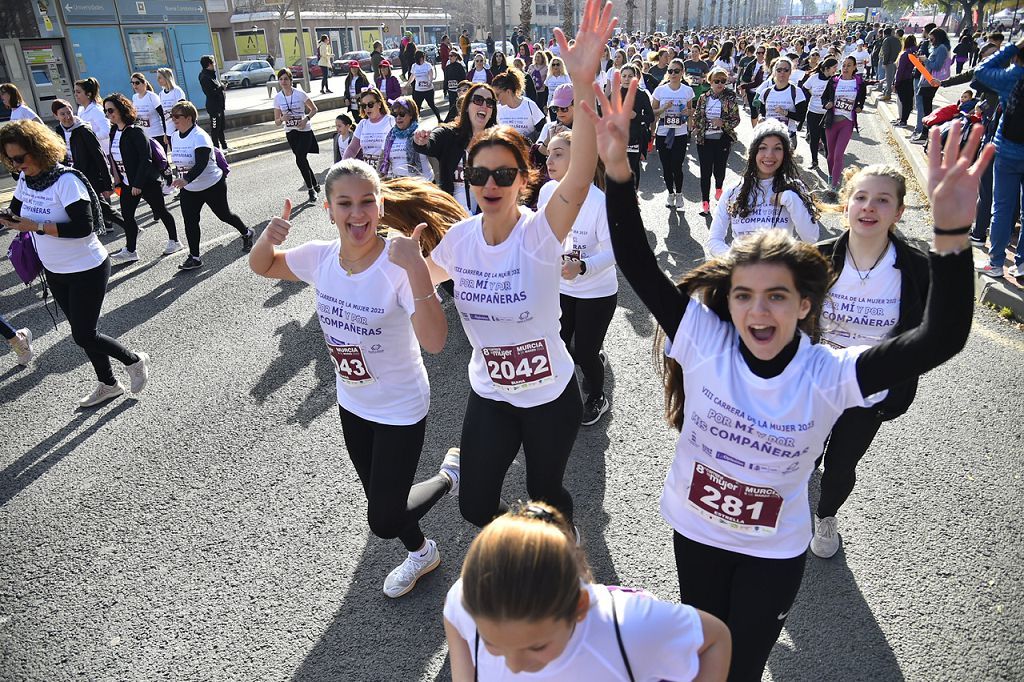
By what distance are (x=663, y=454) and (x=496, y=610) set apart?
3.25 meters

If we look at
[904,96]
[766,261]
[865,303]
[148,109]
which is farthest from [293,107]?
[904,96]

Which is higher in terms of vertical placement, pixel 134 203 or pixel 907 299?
pixel 907 299

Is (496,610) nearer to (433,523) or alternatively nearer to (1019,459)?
(433,523)

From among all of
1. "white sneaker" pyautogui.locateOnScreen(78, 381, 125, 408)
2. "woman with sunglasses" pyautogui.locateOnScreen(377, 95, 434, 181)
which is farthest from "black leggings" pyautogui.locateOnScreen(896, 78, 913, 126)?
"white sneaker" pyautogui.locateOnScreen(78, 381, 125, 408)

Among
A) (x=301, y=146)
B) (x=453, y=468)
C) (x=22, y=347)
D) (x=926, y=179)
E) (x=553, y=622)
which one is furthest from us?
(x=301, y=146)

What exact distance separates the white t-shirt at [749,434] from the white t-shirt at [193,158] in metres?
7.34

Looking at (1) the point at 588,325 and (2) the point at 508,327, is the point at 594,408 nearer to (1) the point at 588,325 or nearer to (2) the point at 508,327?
(1) the point at 588,325

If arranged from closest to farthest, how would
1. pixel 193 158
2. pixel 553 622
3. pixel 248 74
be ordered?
pixel 553 622, pixel 193 158, pixel 248 74

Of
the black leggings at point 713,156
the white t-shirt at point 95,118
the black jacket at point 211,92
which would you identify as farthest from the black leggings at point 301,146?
the black leggings at point 713,156

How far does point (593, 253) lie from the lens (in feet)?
14.9

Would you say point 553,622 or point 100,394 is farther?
point 100,394

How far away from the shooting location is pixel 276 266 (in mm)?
3367

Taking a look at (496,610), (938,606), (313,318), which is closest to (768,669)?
(938,606)

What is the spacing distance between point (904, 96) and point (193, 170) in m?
15.3
